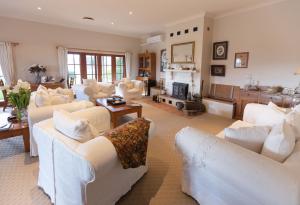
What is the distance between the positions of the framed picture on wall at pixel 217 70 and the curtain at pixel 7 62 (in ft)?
19.6

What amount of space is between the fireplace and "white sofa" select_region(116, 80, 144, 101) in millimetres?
1244

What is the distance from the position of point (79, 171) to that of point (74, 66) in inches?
239

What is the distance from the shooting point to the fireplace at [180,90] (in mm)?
5477

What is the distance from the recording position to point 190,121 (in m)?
4.18

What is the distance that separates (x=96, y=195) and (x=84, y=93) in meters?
3.98

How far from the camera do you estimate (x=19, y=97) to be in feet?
8.13

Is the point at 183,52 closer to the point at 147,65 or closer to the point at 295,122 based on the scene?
the point at 147,65

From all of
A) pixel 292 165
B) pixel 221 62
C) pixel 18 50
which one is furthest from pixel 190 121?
pixel 18 50

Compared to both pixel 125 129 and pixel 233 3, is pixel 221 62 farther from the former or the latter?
pixel 125 129

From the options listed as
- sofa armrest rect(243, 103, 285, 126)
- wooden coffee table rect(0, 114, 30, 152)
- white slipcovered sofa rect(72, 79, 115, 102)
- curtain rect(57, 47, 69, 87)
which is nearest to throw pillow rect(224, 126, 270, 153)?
sofa armrest rect(243, 103, 285, 126)

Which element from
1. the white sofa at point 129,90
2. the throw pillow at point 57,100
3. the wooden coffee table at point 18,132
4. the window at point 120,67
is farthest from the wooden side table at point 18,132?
the window at point 120,67

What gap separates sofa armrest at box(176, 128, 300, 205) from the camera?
3.31 feet

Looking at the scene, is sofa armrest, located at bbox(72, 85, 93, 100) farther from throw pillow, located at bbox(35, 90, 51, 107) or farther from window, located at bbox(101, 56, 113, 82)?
throw pillow, located at bbox(35, 90, 51, 107)

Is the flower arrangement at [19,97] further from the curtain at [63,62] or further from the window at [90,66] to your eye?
the window at [90,66]
